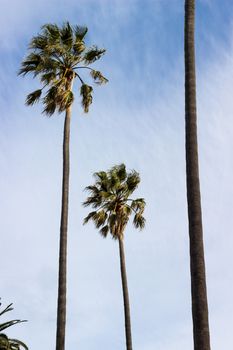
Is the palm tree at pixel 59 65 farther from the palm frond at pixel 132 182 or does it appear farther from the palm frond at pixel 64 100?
the palm frond at pixel 132 182

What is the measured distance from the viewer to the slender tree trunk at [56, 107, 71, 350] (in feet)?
70.0

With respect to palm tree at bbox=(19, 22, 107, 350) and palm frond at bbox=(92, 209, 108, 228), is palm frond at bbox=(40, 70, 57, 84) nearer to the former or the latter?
palm tree at bbox=(19, 22, 107, 350)

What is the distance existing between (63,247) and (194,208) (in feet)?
37.1

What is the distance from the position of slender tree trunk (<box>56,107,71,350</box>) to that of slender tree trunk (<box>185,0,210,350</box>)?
10482 mm

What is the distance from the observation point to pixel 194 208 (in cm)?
1260

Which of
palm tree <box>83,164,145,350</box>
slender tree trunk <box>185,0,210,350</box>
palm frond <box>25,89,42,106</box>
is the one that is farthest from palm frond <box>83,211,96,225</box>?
slender tree trunk <box>185,0,210,350</box>

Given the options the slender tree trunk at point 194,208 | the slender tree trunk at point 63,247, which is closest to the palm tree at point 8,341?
the slender tree trunk at point 63,247

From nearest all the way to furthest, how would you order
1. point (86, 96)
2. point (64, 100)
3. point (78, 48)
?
point (64, 100) < point (78, 48) < point (86, 96)

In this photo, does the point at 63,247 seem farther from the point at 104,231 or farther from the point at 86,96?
the point at 104,231

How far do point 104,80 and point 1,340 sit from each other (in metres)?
14.1

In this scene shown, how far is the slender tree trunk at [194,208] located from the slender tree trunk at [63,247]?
10482mm

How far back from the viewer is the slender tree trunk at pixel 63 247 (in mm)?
21344

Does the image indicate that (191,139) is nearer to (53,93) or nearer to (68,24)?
(53,93)

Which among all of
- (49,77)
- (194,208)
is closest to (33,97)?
(49,77)
